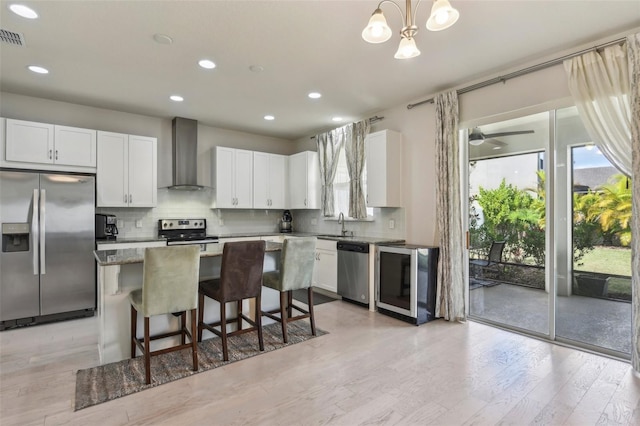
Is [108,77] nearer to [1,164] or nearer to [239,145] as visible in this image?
[1,164]

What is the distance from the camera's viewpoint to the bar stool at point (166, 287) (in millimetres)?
2494

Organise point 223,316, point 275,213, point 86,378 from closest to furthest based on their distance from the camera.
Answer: point 86,378 < point 223,316 < point 275,213

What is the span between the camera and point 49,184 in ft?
13.0

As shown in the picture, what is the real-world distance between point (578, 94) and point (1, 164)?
6.10m

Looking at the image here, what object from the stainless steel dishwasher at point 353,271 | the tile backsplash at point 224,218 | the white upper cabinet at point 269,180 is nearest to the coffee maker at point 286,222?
the tile backsplash at point 224,218

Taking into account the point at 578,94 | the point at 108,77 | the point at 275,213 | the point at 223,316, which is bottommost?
the point at 223,316

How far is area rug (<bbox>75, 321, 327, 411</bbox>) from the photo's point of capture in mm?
2379

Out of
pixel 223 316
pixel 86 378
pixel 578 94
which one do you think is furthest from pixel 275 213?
pixel 578 94

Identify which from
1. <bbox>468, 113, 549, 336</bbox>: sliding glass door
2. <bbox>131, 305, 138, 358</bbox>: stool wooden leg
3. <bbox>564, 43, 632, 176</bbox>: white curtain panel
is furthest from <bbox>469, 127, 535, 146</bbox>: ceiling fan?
<bbox>131, 305, 138, 358</bbox>: stool wooden leg

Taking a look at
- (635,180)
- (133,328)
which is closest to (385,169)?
(635,180)

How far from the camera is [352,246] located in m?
4.65

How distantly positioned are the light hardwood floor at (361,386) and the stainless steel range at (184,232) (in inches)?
78.6

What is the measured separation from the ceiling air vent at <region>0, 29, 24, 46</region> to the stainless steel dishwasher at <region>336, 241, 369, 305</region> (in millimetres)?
4016

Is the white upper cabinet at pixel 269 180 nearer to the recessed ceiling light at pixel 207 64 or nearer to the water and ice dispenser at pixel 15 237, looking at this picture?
the recessed ceiling light at pixel 207 64
